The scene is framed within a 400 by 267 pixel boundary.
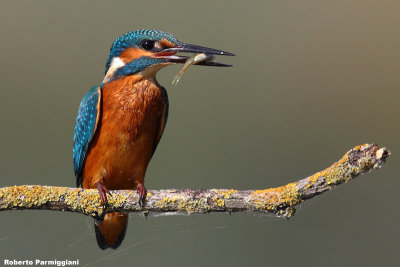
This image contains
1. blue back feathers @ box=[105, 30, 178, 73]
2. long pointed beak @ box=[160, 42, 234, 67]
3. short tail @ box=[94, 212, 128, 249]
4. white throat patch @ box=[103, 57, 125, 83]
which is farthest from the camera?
short tail @ box=[94, 212, 128, 249]

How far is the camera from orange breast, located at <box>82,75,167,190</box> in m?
2.93

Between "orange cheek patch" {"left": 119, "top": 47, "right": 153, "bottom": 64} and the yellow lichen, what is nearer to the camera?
the yellow lichen

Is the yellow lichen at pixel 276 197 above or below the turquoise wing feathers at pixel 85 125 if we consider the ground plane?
below

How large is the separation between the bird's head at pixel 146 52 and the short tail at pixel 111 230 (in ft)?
2.59

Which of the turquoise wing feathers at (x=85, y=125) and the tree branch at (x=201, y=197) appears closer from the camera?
the tree branch at (x=201, y=197)

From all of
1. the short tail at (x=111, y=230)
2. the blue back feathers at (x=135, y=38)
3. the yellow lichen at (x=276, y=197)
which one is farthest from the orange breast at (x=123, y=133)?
the yellow lichen at (x=276, y=197)

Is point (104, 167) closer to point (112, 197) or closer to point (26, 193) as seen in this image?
point (112, 197)

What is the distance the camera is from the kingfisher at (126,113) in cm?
292

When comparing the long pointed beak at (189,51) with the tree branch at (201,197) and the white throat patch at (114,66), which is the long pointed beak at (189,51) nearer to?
the white throat patch at (114,66)

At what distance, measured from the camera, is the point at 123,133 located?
9.59 feet

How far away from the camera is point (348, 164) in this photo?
80.6 inches

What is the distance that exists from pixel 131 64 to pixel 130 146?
1.40ft

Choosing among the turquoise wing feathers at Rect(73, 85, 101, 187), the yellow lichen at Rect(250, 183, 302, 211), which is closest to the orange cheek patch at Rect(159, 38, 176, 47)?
the turquoise wing feathers at Rect(73, 85, 101, 187)

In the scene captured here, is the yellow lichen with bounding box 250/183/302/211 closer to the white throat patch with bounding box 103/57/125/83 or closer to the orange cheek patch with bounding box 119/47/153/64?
the orange cheek patch with bounding box 119/47/153/64
